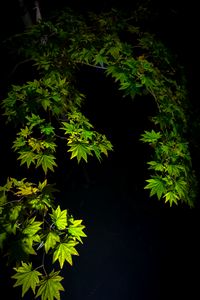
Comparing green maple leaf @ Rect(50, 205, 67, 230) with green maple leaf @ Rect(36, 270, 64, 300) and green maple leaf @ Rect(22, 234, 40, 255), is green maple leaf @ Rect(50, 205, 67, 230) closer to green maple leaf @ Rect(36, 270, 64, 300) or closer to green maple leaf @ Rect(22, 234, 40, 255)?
green maple leaf @ Rect(22, 234, 40, 255)

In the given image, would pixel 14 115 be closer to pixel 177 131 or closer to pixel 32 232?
pixel 32 232

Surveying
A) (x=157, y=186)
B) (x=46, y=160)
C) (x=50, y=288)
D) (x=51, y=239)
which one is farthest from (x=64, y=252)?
(x=157, y=186)

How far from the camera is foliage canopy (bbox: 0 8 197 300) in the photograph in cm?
187

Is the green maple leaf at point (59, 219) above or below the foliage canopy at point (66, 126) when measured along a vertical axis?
below

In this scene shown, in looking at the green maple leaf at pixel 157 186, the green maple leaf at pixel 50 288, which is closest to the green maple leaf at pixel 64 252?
the green maple leaf at pixel 50 288

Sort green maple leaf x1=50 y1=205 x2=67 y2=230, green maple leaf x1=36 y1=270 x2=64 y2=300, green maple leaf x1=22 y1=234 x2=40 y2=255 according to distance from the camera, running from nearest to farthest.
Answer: green maple leaf x1=36 y1=270 x2=64 y2=300, green maple leaf x1=22 y1=234 x2=40 y2=255, green maple leaf x1=50 y1=205 x2=67 y2=230

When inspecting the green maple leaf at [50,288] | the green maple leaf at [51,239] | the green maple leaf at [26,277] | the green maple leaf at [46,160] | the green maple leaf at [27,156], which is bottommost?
the green maple leaf at [50,288]

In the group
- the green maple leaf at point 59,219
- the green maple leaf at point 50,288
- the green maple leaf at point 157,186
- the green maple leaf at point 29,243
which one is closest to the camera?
the green maple leaf at point 50,288

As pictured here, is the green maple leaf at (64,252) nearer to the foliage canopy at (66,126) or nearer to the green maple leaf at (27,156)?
the foliage canopy at (66,126)

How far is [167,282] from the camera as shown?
4.37m

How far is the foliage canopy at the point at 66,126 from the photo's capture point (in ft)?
6.14

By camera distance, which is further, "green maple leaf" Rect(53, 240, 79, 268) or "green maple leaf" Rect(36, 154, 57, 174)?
"green maple leaf" Rect(36, 154, 57, 174)

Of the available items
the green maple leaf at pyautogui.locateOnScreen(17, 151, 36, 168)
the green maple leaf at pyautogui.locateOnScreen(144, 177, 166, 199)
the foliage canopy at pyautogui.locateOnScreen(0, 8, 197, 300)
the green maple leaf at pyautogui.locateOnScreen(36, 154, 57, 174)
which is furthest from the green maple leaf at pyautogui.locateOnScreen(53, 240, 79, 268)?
the green maple leaf at pyautogui.locateOnScreen(144, 177, 166, 199)

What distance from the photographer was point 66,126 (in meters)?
2.33
